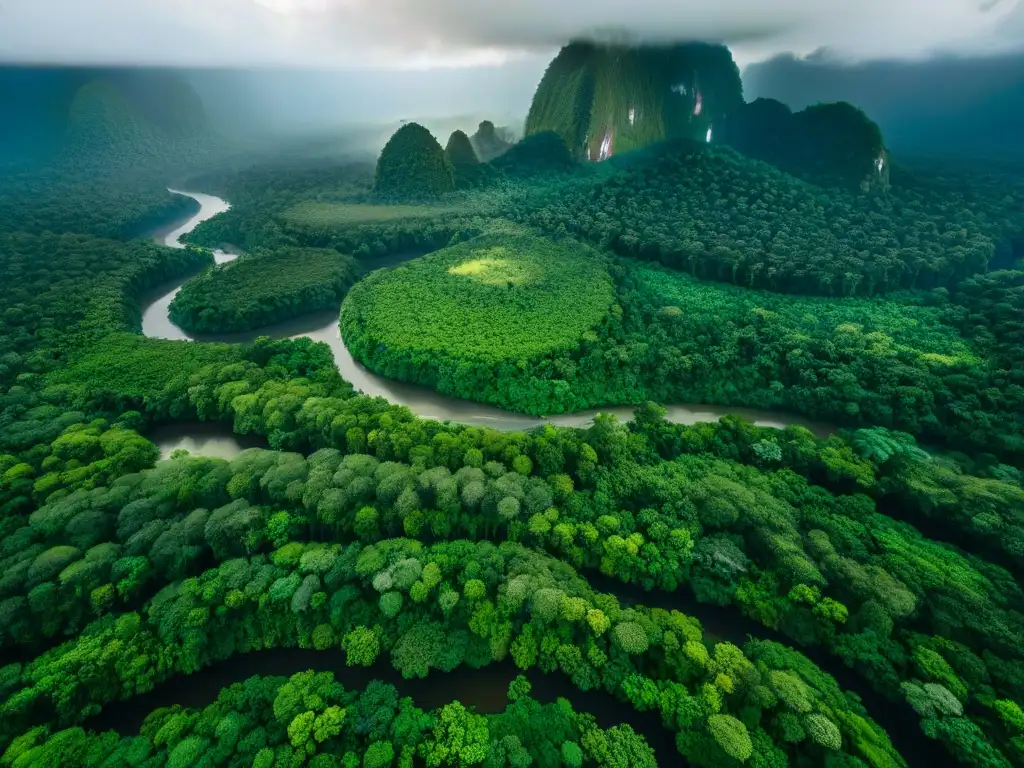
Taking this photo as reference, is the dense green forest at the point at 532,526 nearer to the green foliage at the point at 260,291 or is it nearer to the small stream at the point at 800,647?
the small stream at the point at 800,647

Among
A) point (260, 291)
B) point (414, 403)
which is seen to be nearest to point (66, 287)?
point (260, 291)

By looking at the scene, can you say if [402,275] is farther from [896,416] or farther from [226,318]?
[896,416]

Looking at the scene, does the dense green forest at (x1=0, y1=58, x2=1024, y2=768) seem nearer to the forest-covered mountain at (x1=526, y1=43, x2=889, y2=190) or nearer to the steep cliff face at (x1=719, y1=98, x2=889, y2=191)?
the steep cliff face at (x1=719, y1=98, x2=889, y2=191)

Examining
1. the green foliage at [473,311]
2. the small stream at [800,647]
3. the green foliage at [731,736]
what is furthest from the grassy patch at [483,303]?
the green foliage at [731,736]

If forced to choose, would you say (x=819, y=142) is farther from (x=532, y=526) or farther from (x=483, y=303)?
(x=532, y=526)

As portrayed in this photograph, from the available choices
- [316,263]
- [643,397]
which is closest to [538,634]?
[643,397]

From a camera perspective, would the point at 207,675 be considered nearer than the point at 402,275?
Yes
